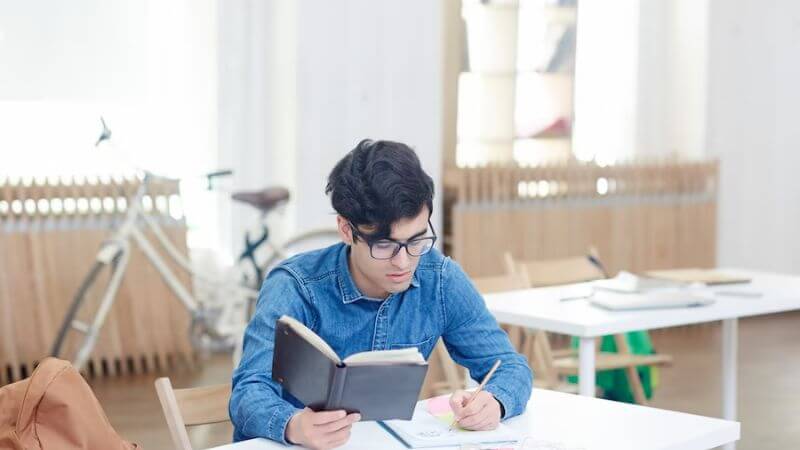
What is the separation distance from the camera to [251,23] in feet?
24.0

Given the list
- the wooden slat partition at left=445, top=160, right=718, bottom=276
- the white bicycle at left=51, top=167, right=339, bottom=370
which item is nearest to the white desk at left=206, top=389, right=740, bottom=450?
the white bicycle at left=51, top=167, right=339, bottom=370

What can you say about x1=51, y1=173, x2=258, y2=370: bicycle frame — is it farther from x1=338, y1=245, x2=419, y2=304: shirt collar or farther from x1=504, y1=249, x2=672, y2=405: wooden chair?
x1=338, y1=245, x2=419, y2=304: shirt collar

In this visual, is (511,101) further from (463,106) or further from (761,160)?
(761,160)

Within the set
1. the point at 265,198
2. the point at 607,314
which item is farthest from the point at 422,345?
the point at 265,198

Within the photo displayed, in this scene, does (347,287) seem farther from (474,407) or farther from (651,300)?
(651,300)

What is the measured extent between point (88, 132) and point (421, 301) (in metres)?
4.63

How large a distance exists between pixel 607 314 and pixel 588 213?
13.0 feet

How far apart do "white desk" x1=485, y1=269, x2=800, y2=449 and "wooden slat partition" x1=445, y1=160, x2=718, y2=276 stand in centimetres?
282

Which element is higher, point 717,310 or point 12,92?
point 12,92

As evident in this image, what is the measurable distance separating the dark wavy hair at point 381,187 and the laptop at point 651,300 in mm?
1809

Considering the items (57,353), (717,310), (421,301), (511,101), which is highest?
(511,101)

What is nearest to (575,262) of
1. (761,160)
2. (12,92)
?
(12,92)

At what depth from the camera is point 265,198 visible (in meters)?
6.38

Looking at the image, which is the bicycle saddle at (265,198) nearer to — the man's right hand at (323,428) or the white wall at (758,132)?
the white wall at (758,132)
